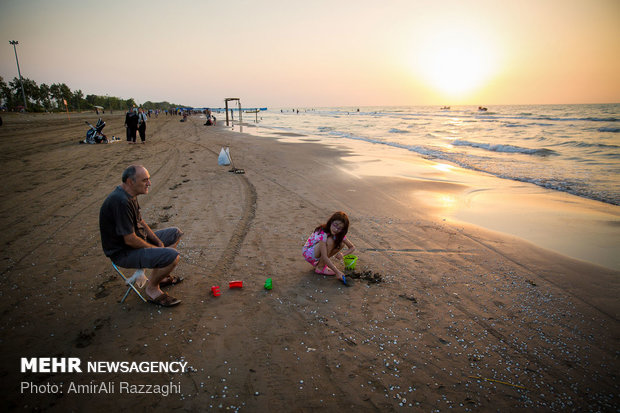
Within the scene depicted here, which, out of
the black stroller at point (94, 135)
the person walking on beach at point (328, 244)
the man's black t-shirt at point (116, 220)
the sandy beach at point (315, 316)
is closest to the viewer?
the sandy beach at point (315, 316)

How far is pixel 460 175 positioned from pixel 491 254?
7.30 meters

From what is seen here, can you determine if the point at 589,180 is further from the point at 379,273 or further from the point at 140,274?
the point at 140,274

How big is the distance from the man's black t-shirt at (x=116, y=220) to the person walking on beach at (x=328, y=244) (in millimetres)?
2580

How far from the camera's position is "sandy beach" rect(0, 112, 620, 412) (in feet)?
8.82

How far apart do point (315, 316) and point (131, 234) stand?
255 cm

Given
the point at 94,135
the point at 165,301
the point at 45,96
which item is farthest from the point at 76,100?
the point at 165,301

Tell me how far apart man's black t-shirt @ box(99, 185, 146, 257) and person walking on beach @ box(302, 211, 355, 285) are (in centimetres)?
258

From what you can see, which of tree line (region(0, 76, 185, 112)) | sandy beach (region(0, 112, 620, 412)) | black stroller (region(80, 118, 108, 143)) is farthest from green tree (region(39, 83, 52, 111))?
sandy beach (region(0, 112, 620, 412))

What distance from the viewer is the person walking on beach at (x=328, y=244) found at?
168 inches

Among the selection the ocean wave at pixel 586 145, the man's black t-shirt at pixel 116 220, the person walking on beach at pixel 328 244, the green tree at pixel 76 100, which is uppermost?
the green tree at pixel 76 100

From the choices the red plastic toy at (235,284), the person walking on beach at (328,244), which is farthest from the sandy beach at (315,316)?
the person walking on beach at (328,244)

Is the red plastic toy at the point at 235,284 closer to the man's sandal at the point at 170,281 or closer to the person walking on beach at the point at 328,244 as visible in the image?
the man's sandal at the point at 170,281

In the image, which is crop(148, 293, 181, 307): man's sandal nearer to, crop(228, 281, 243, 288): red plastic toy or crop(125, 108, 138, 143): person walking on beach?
crop(228, 281, 243, 288): red plastic toy

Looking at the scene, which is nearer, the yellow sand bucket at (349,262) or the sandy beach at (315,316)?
the sandy beach at (315,316)
